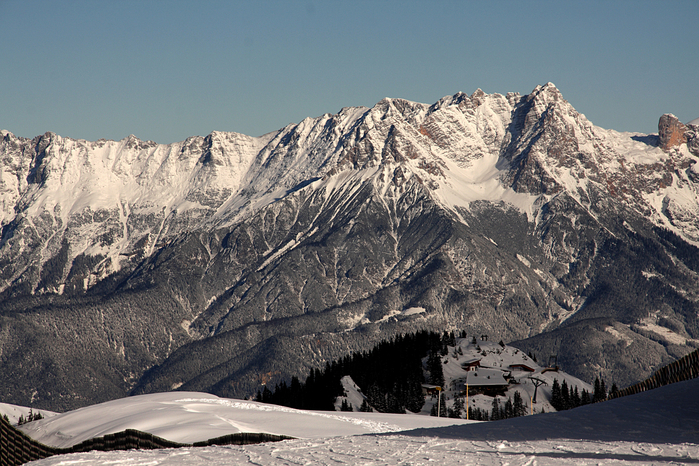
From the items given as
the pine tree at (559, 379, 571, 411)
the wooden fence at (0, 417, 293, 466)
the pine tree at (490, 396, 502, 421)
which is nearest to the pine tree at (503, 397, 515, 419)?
the pine tree at (490, 396, 502, 421)

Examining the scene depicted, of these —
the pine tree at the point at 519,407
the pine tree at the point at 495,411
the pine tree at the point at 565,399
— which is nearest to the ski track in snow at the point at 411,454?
the pine tree at the point at 495,411

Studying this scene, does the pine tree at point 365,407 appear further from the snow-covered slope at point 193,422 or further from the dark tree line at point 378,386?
the snow-covered slope at point 193,422

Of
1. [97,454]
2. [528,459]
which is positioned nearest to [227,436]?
[97,454]

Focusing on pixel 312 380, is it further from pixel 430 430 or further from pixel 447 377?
pixel 430 430

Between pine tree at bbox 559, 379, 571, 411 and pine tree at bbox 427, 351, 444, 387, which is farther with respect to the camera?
pine tree at bbox 427, 351, 444, 387

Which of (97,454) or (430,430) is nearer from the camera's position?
(97,454)

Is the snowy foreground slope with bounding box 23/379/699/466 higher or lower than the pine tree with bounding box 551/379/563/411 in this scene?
lower

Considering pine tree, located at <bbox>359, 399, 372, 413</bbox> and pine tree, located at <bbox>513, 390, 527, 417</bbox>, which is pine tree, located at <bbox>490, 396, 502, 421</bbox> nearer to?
pine tree, located at <bbox>513, 390, 527, 417</bbox>

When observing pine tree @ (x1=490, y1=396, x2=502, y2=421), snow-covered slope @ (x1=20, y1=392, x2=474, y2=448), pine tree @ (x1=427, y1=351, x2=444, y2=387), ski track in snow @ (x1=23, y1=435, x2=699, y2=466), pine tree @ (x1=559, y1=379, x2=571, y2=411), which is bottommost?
ski track in snow @ (x1=23, y1=435, x2=699, y2=466)

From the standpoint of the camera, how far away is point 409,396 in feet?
559

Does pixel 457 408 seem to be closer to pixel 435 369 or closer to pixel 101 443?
pixel 435 369

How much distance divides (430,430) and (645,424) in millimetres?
10229

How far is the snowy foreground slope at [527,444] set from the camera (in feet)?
113

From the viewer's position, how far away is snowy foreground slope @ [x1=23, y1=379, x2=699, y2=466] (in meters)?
34.3
